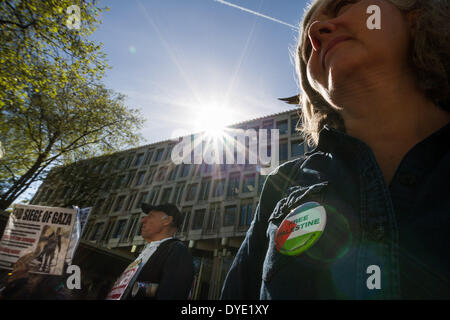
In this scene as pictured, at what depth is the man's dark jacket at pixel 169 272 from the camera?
3201 mm

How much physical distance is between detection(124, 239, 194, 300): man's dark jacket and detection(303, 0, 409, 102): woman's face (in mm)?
3151

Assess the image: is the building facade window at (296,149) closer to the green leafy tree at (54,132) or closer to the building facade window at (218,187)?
the building facade window at (218,187)

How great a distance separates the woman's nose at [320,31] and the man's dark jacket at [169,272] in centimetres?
331

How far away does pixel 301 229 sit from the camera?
86cm

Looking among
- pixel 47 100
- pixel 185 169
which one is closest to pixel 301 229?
pixel 47 100

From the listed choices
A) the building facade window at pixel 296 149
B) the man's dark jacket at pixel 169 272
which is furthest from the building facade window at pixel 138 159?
the man's dark jacket at pixel 169 272

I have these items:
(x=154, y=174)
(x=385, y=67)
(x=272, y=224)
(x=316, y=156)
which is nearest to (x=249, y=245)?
(x=272, y=224)

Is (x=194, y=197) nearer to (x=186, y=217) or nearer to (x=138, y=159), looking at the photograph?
(x=186, y=217)

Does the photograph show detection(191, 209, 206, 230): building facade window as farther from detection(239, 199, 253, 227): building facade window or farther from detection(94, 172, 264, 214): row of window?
detection(239, 199, 253, 227): building facade window

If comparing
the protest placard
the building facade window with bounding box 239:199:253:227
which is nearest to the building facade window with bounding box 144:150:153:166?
the building facade window with bounding box 239:199:253:227

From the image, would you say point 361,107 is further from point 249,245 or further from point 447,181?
point 249,245

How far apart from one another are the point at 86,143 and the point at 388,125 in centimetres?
1951

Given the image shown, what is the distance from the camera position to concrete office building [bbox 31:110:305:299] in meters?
21.8

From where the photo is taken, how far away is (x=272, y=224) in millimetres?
1056
